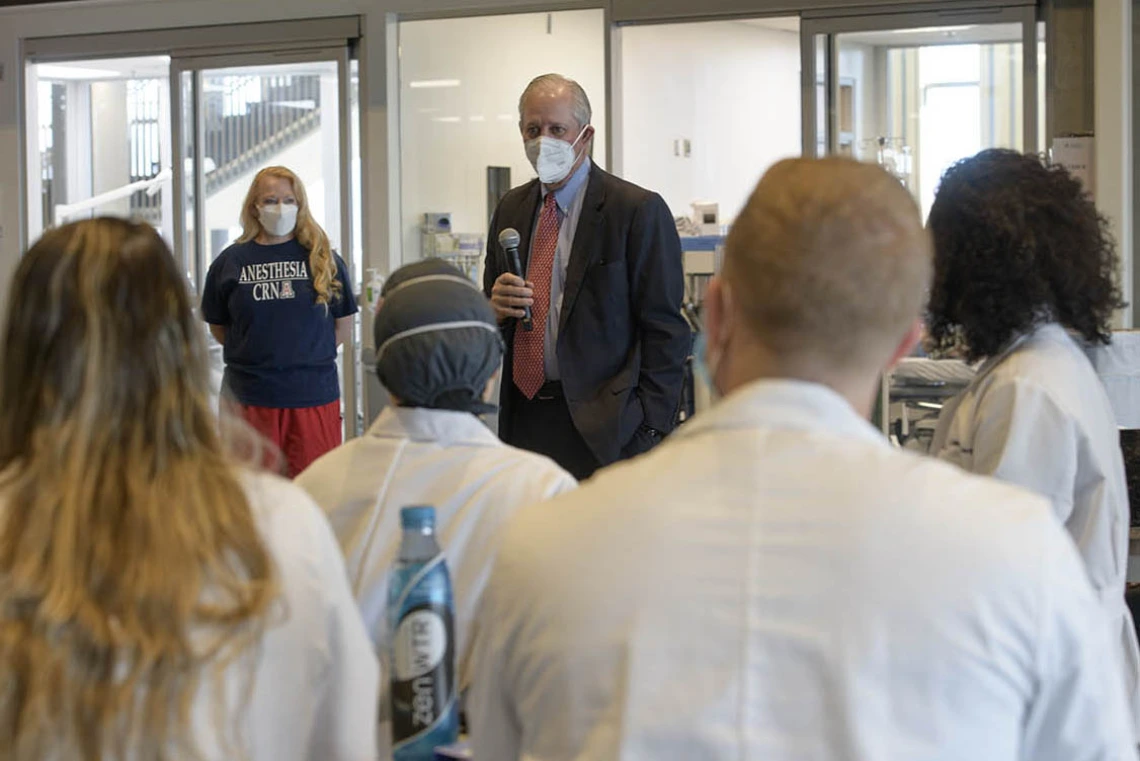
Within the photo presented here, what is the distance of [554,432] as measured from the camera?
3.67m

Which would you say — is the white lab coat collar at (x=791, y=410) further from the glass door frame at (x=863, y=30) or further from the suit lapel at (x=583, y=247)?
the glass door frame at (x=863, y=30)

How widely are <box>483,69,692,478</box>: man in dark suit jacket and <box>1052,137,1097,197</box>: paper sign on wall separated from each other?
120 inches

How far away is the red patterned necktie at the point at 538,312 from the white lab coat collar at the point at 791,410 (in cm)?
250

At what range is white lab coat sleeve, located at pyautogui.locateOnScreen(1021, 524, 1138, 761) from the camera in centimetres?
111

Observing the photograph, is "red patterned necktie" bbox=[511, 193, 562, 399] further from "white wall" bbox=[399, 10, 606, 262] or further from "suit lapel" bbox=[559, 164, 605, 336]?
"white wall" bbox=[399, 10, 606, 262]

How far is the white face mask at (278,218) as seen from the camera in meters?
5.21

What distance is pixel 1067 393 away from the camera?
2232mm

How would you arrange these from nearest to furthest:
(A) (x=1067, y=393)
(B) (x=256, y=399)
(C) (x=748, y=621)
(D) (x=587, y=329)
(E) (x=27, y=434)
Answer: (C) (x=748, y=621) → (E) (x=27, y=434) → (A) (x=1067, y=393) → (D) (x=587, y=329) → (B) (x=256, y=399)

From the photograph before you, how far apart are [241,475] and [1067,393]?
1.42 meters

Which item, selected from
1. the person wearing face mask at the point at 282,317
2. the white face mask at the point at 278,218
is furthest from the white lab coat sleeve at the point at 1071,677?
the white face mask at the point at 278,218

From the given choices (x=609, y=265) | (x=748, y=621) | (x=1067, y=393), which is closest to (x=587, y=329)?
(x=609, y=265)

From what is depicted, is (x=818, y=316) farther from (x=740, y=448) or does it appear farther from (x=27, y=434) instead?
(x=27, y=434)

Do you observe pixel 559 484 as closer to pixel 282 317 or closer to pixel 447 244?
pixel 282 317

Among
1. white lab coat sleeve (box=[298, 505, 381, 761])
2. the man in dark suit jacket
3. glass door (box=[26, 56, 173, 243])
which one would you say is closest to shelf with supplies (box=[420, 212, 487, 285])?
glass door (box=[26, 56, 173, 243])
